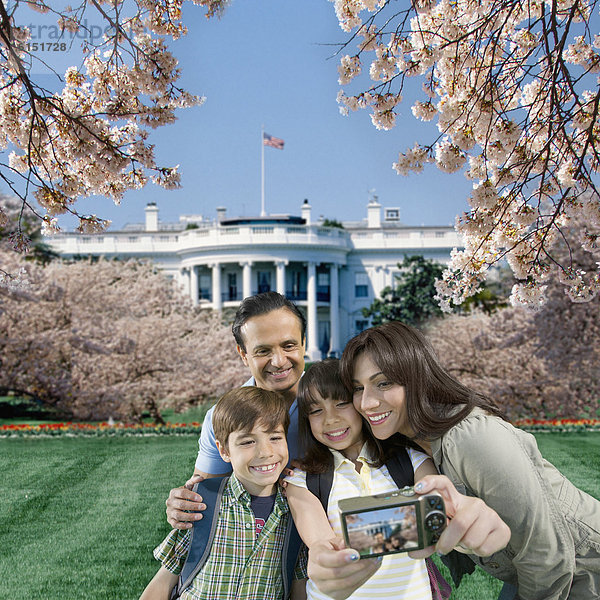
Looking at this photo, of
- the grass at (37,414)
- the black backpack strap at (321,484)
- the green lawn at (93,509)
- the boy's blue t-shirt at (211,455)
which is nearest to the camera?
the black backpack strap at (321,484)

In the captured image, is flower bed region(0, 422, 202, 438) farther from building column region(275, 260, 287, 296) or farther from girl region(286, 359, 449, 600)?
building column region(275, 260, 287, 296)

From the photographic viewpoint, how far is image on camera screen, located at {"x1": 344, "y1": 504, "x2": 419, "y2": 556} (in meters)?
1.58

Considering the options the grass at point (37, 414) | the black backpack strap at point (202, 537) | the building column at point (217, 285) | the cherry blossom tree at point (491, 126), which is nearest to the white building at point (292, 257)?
the building column at point (217, 285)

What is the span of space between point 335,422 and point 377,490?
245 millimetres

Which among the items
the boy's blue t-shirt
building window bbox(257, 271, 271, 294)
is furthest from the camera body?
building window bbox(257, 271, 271, 294)

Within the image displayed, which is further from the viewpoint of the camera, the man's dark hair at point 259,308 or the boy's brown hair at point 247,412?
the man's dark hair at point 259,308

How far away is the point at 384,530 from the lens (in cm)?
159

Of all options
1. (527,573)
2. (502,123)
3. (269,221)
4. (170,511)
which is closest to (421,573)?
(527,573)

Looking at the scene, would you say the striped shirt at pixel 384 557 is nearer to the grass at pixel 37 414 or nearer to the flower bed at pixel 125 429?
the flower bed at pixel 125 429

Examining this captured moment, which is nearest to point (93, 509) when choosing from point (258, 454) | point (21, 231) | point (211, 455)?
point (21, 231)

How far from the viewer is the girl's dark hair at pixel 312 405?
2203 mm

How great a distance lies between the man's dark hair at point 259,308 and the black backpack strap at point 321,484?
71 centimetres

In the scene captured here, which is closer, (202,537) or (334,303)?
(202,537)

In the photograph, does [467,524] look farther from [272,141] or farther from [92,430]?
[272,141]
